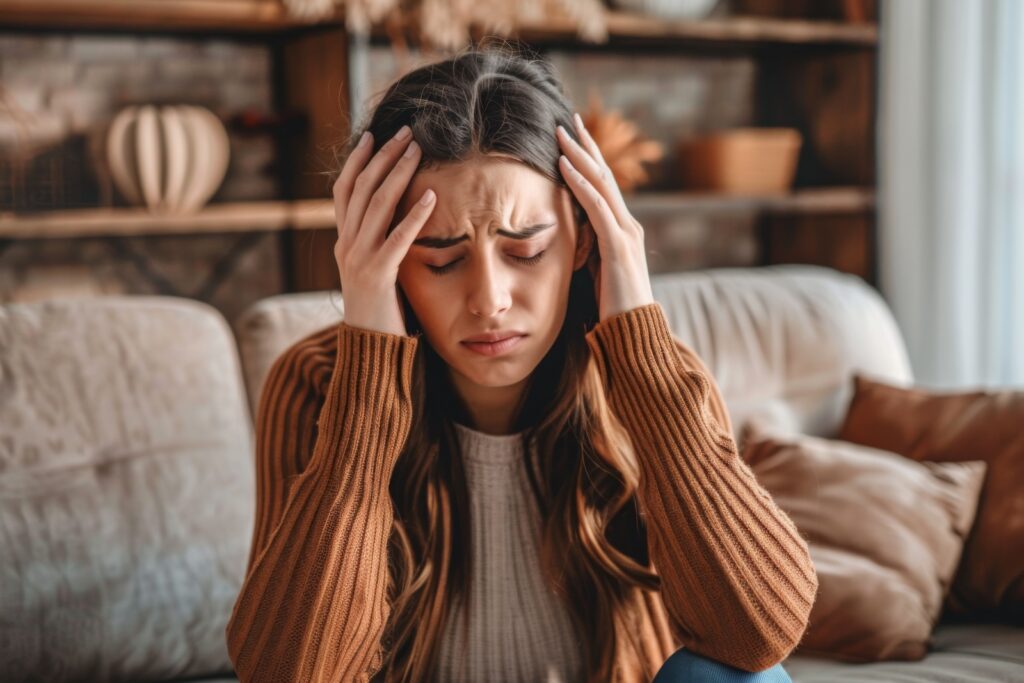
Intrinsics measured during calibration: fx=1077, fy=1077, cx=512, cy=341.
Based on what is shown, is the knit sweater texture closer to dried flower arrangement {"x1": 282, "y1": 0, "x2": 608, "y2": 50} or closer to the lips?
the lips

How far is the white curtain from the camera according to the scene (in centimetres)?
270

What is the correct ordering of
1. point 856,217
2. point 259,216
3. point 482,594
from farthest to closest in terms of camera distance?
1. point 856,217
2. point 259,216
3. point 482,594

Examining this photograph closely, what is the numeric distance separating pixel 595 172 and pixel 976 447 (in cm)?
99

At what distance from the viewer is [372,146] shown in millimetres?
1240

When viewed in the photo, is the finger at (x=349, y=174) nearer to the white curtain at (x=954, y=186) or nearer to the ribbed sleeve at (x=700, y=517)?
the ribbed sleeve at (x=700, y=517)

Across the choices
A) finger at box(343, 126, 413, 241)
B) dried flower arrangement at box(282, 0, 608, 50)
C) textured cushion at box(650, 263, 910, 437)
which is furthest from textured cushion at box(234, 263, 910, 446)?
finger at box(343, 126, 413, 241)

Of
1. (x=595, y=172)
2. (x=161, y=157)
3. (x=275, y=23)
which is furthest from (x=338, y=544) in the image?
(x=275, y=23)

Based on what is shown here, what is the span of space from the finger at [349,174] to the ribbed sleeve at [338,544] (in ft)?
0.45

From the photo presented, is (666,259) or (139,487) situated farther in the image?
(666,259)

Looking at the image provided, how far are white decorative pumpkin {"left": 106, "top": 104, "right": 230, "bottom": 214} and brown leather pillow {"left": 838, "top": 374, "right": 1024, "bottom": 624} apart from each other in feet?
4.60

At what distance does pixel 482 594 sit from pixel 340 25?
140 cm

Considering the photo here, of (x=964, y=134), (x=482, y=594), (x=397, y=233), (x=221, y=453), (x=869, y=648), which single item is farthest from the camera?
(x=964, y=134)

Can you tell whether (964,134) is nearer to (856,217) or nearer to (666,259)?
(856,217)

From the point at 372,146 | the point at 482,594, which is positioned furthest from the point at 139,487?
the point at 372,146
